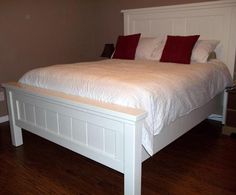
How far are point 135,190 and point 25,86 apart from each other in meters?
1.41

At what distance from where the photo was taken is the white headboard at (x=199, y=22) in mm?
2922

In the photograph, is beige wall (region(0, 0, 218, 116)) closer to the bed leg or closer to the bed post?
A: the bed post

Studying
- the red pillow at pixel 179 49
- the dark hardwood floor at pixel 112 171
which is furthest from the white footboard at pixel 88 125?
the red pillow at pixel 179 49

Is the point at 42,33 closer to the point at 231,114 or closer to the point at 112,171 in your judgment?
the point at 112,171

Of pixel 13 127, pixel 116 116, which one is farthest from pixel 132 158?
pixel 13 127

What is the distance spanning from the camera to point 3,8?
318cm

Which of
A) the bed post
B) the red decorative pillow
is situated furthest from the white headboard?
the bed post

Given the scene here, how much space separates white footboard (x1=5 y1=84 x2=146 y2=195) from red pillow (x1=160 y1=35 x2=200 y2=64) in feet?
4.74

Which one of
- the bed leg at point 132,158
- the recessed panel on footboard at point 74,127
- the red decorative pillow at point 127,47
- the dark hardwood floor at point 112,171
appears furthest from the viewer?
the red decorative pillow at point 127,47

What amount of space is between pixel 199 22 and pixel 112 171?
215cm

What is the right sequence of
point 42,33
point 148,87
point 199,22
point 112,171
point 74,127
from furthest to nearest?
point 42,33
point 199,22
point 112,171
point 74,127
point 148,87

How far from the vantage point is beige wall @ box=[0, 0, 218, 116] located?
10.9 feet

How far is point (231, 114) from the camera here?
9.03 ft

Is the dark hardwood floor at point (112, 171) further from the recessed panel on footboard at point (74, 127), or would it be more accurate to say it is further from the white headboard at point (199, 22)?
the white headboard at point (199, 22)
